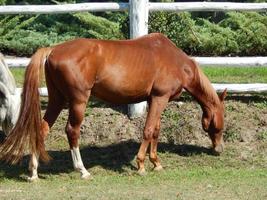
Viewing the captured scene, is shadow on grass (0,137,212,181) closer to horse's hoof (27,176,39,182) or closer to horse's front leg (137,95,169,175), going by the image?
horse's hoof (27,176,39,182)

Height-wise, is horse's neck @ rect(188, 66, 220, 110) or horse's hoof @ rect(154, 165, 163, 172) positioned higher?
horse's neck @ rect(188, 66, 220, 110)

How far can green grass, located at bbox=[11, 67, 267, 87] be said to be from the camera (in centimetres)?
1170

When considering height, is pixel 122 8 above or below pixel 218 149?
above

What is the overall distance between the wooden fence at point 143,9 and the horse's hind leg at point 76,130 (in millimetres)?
1835

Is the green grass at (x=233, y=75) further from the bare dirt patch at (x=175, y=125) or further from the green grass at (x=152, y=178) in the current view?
the green grass at (x=152, y=178)

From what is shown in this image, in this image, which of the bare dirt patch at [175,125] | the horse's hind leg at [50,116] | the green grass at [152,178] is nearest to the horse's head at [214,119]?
the green grass at [152,178]

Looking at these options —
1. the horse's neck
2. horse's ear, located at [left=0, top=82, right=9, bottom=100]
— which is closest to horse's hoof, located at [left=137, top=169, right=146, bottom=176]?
the horse's neck

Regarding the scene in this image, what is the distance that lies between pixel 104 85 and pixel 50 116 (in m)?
0.80

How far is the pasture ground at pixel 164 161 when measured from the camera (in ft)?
25.6

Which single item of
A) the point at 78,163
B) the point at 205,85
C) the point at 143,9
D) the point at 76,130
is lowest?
the point at 78,163

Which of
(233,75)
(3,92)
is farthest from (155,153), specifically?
(233,75)

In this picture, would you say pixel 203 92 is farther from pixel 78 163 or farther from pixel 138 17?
pixel 78 163

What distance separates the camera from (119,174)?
8.80 metres

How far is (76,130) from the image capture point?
8367mm
